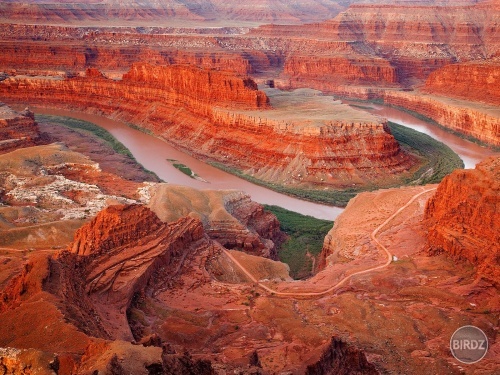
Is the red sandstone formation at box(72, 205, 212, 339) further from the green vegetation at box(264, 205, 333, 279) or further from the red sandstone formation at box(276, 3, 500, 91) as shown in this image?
the red sandstone formation at box(276, 3, 500, 91)

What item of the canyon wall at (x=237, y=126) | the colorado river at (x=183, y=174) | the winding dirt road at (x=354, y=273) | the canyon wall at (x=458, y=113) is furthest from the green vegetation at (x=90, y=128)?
the canyon wall at (x=458, y=113)

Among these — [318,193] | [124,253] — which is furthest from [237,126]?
[124,253]

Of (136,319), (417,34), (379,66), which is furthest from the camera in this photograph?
(417,34)

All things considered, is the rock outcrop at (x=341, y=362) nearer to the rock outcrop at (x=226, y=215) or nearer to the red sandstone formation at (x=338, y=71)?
the rock outcrop at (x=226, y=215)

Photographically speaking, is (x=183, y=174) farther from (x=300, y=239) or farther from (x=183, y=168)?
(x=300, y=239)

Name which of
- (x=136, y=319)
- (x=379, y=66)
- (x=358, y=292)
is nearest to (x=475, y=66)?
(x=379, y=66)

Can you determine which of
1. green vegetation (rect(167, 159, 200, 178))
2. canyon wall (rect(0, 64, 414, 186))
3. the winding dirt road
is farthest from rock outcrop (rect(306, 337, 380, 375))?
green vegetation (rect(167, 159, 200, 178))

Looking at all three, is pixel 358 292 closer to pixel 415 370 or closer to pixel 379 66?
pixel 415 370
